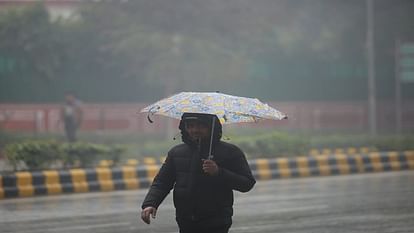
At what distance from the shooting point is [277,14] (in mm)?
31922

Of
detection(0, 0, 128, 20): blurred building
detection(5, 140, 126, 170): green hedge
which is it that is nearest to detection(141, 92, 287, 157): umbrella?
detection(5, 140, 126, 170): green hedge

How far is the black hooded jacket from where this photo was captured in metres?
6.14

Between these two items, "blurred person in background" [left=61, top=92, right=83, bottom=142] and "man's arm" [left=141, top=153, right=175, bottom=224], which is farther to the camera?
"blurred person in background" [left=61, top=92, right=83, bottom=142]

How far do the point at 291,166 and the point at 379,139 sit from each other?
16.3 feet

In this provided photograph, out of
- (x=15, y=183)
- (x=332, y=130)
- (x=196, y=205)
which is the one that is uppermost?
(x=196, y=205)

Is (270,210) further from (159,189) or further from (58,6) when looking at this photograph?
(58,6)

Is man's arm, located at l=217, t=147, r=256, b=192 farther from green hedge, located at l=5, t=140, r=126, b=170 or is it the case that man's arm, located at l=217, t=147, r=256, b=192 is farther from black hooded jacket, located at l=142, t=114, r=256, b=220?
green hedge, located at l=5, t=140, r=126, b=170

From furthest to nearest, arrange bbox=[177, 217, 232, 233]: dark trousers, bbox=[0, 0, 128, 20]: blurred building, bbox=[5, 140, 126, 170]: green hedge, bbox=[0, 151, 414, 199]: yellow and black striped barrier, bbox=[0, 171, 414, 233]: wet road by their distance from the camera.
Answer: bbox=[0, 0, 128, 20]: blurred building
bbox=[5, 140, 126, 170]: green hedge
bbox=[0, 151, 414, 199]: yellow and black striped barrier
bbox=[0, 171, 414, 233]: wet road
bbox=[177, 217, 232, 233]: dark trousers

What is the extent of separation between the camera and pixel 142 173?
1633cm

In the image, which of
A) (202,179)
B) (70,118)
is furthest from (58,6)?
(202,179)

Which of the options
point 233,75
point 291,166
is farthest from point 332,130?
point 291,166

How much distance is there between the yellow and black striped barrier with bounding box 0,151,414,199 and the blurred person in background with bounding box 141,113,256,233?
9044 mm

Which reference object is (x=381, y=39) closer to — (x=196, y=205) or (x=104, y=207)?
(x=104, y=207)

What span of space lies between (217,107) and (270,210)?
22.1ft
